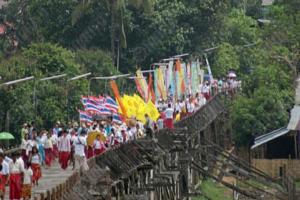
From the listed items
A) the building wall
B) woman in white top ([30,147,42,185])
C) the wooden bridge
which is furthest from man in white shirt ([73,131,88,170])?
the building wall

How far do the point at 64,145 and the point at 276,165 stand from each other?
25.8 meters

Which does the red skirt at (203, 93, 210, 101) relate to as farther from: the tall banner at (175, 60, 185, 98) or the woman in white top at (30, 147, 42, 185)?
the woman in white top at (30, 147, 42, 185)

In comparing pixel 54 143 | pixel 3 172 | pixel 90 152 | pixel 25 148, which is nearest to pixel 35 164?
pixel 25 148

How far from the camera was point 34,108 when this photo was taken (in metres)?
48.7

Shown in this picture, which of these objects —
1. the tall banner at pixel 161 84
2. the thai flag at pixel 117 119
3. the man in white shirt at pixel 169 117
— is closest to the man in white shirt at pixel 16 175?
the thai flag at pixel 117 119

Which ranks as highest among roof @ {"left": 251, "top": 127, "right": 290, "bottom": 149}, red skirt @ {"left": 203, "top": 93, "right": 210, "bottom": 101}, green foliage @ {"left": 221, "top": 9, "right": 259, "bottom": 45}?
green foliage @ {"left": 221, "top": 9, "right": 259, "bottom": 45}

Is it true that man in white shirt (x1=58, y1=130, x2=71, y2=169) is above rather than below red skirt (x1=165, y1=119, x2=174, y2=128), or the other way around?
above

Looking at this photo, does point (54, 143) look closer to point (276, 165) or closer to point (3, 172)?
point (3, 172)

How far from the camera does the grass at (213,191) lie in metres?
56.8

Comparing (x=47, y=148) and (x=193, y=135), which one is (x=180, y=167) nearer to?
(x=193, y=135)

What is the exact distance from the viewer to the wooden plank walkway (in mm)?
31317

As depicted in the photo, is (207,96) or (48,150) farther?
(207,96)

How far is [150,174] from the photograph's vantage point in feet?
146

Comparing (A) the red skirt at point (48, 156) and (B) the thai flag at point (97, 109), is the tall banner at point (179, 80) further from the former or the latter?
(A) the red skirt at point (48, 156)
